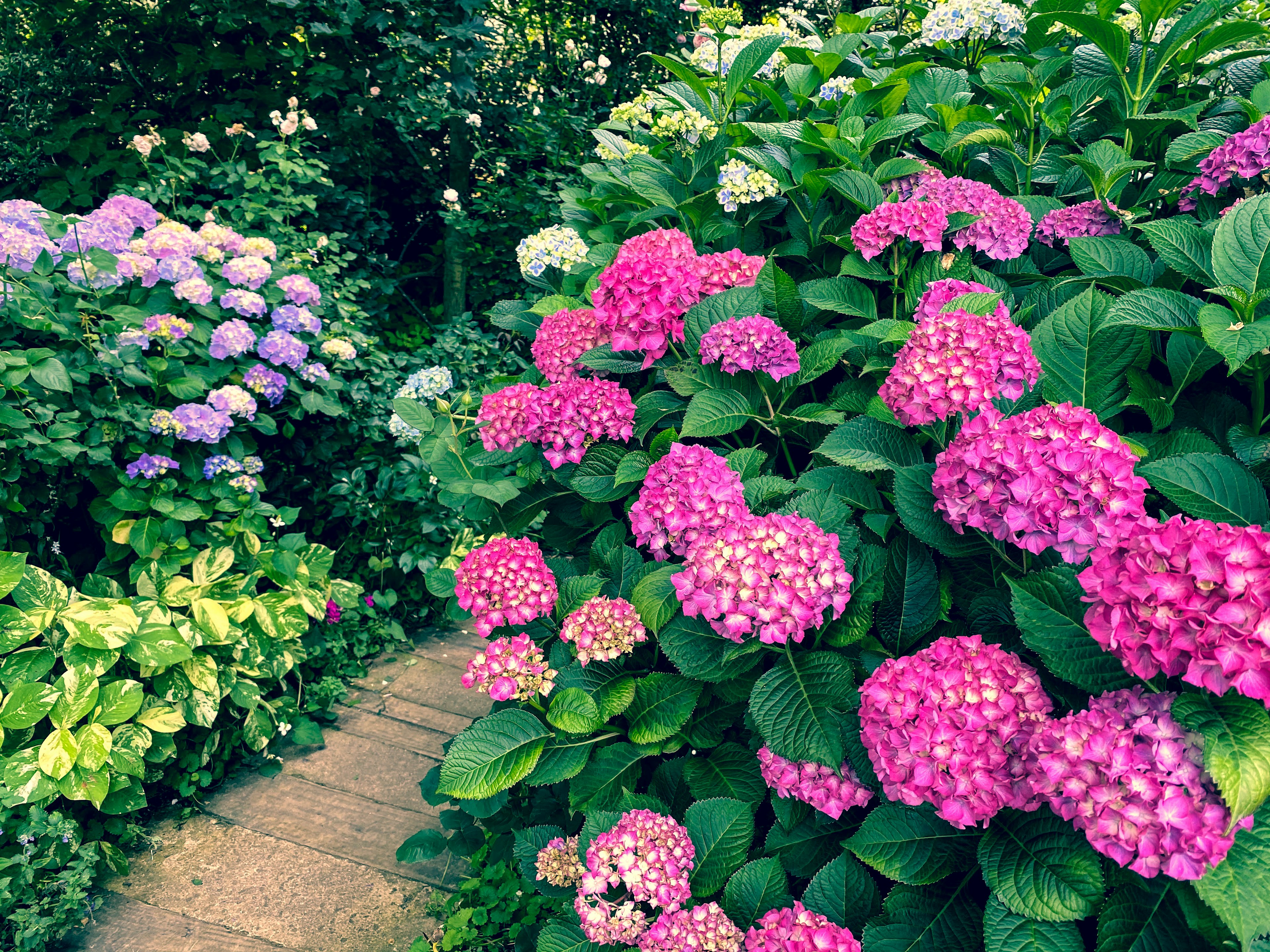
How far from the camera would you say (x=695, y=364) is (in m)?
1.41

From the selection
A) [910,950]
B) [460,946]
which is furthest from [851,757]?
[460,946]

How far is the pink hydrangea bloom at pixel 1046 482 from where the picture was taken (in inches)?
33.4

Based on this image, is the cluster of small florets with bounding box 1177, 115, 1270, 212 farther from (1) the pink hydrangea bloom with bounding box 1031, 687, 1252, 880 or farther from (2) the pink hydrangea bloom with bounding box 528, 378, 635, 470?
(2) the pink hydrangea bloom with bounding box 528, 378, 635, 470

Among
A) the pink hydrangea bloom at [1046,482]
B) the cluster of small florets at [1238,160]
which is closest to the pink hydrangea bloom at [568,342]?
the pink hydrangea bloom at [1046,482]

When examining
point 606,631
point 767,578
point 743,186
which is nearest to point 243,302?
point 743,186

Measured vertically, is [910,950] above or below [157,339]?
below

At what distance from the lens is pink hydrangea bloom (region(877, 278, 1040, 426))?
1.02 meters

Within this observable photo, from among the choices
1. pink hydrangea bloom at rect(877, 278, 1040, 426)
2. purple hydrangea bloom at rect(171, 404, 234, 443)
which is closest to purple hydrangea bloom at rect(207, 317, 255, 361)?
purple hydrangea bloom at rect(171, 404, 234, 443)

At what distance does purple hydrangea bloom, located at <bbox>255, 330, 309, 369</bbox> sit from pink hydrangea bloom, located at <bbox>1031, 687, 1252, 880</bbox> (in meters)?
2.64

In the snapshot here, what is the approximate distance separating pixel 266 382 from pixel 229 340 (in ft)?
0.59

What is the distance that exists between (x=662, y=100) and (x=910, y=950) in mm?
2437

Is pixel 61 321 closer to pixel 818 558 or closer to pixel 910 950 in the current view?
pixel 818 558

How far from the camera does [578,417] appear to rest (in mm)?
1398

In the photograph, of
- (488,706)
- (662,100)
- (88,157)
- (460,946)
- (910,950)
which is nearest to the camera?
(910,950)
